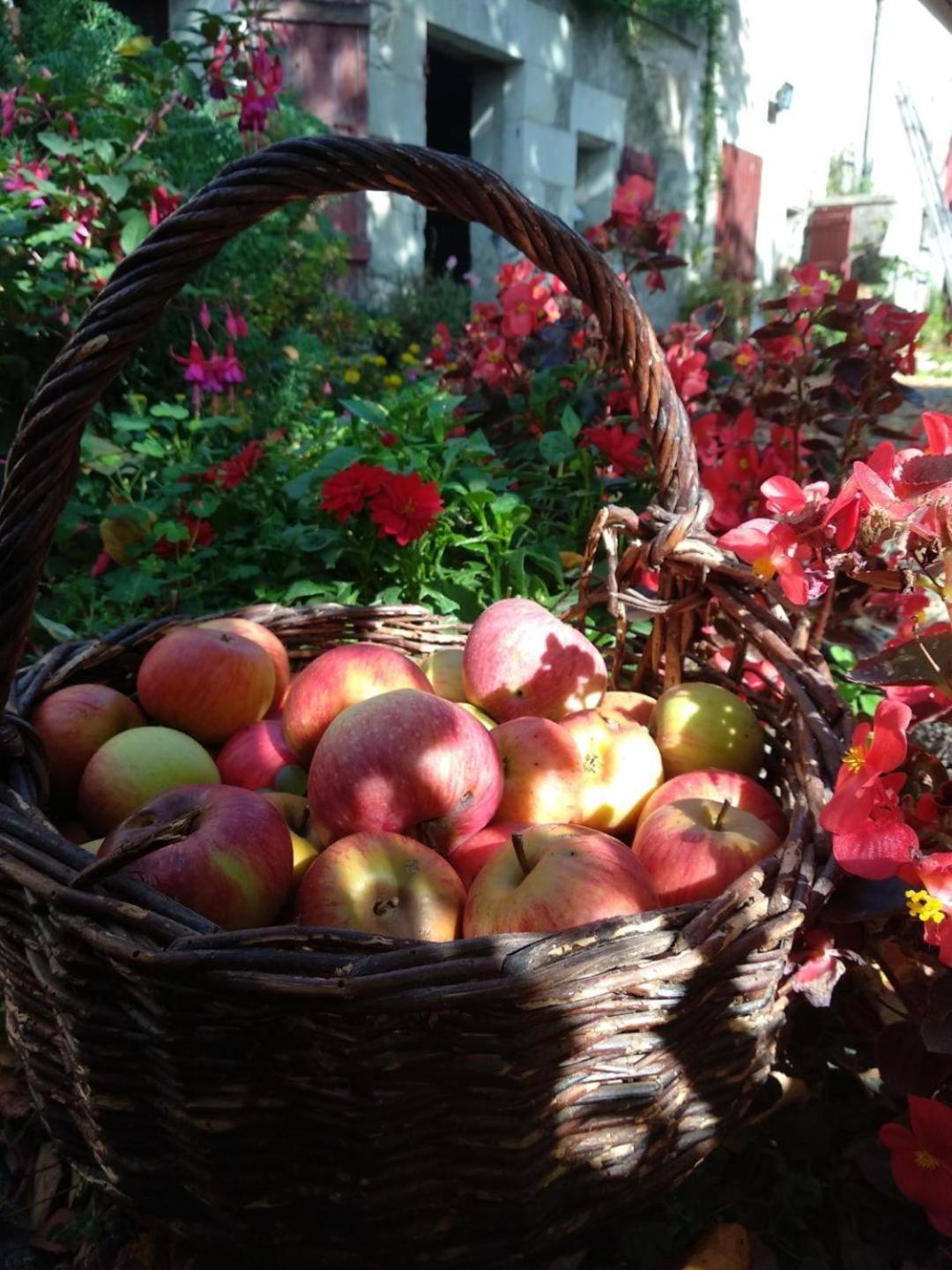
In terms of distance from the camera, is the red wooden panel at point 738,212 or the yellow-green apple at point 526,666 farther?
the red wooden panel at point 738,212

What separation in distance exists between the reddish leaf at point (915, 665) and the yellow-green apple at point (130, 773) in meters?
0.78

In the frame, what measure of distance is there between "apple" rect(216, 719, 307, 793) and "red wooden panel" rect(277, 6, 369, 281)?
17.8 ft

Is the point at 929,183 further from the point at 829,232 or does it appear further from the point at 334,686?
the point at 334,686

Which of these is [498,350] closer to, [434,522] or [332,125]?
[434,522]

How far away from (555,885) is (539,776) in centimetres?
32

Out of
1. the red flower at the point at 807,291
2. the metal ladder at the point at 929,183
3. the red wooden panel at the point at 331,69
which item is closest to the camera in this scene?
the red flower at the point at 807,291

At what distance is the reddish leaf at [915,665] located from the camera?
2.97ft

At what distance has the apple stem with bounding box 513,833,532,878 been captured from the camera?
1.00 m

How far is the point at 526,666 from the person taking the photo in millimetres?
1428

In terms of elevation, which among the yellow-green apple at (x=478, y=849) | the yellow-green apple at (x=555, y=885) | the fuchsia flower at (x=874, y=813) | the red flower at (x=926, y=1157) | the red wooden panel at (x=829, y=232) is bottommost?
the red flower at (x=926, y=1157)

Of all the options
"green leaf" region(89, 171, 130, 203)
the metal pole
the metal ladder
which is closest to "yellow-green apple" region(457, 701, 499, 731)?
"green leaf" region(89, 171, 130, 203)

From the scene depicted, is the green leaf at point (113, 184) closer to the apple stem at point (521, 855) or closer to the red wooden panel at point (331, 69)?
the apple stem at point (521, 855)

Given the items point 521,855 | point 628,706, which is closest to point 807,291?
point 628,706

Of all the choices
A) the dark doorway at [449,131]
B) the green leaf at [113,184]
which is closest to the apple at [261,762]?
the green leaf at [113,184]
